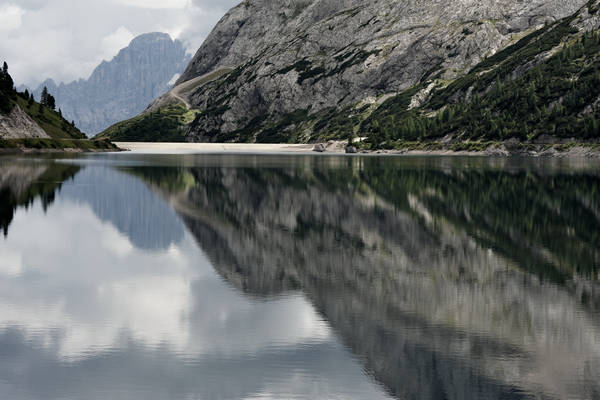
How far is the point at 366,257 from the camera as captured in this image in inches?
1355

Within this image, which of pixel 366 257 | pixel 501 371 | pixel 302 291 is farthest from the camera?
pixel 366 257

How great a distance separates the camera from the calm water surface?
55.5 feet

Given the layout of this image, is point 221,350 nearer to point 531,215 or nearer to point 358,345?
point 358,345

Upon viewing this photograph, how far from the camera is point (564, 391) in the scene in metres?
16.0

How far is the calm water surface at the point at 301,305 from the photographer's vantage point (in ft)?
55.5

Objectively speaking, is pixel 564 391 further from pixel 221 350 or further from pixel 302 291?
pixel 302 291

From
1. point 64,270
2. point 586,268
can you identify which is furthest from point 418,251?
point 64,270

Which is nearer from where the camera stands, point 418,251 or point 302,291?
point 302,291

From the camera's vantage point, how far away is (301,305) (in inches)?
966

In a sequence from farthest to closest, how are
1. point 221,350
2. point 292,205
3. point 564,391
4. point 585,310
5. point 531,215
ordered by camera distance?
point 292,205 < point 531,215 < point 585,310 < point 221,350 < point 564,391

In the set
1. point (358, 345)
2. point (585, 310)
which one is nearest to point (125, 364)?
point (358, 345)

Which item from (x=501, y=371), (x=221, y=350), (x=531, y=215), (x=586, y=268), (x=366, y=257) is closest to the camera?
(x=501, y=371)

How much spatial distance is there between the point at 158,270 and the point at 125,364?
47.0 feet

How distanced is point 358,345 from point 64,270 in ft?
63.2
